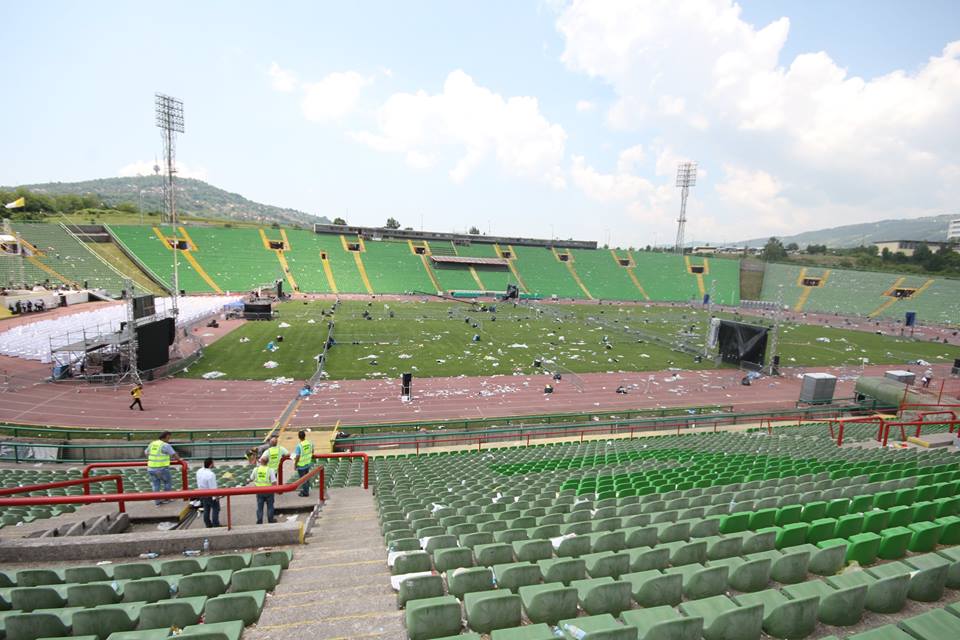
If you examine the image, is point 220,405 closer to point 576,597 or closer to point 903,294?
point 576,597

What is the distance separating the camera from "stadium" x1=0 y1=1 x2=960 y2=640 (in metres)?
4.24

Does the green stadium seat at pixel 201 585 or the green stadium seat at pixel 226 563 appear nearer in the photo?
the green stadium seat at pixel 201 585

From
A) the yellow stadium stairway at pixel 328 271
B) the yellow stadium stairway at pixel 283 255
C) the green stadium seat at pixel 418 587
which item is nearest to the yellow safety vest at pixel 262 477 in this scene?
the green stadium seat at pixel 418 587

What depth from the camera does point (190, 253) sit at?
240 feet

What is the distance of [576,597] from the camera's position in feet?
13.6

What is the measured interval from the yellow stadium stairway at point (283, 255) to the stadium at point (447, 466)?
5113 millimetres

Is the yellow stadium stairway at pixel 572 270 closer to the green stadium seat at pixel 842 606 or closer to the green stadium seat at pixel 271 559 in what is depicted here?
the green stadium seat at pixel 271 559

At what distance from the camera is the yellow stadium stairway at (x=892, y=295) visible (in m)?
75.1

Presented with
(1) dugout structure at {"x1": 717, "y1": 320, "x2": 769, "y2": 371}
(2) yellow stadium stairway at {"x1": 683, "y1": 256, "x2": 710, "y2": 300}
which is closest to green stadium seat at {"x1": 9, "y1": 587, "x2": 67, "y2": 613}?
(1) dugout structure at {"x1": 717, "y1": 320, "x2": 769, "y2": 371}

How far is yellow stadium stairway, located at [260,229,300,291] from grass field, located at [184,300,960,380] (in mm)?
14980

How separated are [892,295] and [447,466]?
97.0 meters

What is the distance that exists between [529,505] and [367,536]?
3025mm

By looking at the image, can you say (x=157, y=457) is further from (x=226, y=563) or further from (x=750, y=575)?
(x=750, y=575)

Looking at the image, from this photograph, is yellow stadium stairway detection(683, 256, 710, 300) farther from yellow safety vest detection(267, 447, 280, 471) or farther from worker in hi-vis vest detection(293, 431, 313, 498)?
yellow safety vest detection(267, 447, 280, 471)
